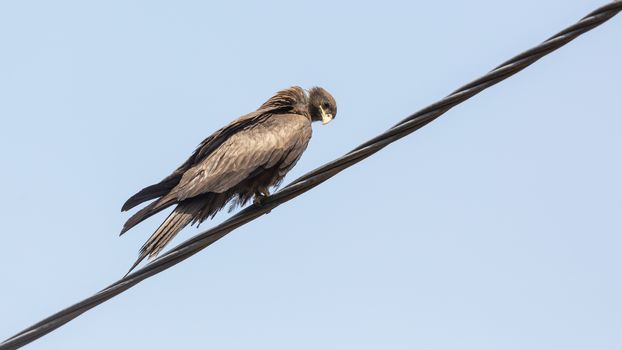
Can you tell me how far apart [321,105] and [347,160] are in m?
4.20

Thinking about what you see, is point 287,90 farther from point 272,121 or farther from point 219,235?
point 219,235

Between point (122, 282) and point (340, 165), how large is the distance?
4.76ft

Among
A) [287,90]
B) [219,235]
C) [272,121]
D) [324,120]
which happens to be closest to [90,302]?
[219,235]

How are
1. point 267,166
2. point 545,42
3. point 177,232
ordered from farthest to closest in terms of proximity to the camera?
point 267,166 < point 177,232 < point 545,42

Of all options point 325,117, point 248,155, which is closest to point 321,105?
point 325,117

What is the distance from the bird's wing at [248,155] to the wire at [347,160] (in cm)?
164

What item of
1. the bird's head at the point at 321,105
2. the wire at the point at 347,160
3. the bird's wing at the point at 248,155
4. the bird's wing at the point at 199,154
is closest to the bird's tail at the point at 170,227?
the bird's wing at the point at 248,155

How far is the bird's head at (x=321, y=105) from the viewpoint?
403 inches

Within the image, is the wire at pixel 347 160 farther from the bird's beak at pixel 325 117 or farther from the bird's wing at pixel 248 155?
the bird's beak at pixel 325 117

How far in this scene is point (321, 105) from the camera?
33.6 ft

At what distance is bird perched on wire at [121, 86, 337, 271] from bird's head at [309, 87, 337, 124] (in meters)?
0.99

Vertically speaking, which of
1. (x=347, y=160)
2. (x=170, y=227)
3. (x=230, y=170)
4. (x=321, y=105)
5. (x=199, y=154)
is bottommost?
(x=347, y=160)

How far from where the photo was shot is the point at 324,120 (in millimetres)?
10289

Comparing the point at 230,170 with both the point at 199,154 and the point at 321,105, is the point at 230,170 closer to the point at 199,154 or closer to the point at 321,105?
the point at 199,154
